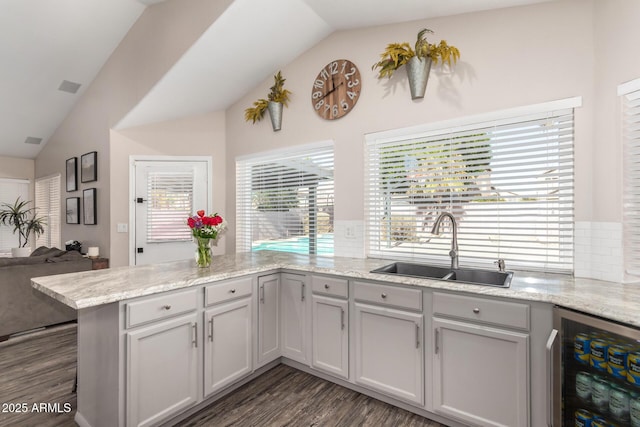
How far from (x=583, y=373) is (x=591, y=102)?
161 cm

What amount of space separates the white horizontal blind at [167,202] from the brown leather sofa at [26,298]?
3.20ft

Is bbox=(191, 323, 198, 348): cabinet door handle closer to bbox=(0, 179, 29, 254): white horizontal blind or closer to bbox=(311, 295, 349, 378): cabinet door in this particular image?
bbox=(311, 295, 349, 378): cabinet door

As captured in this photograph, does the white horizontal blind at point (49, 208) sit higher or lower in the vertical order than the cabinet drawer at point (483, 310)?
higher

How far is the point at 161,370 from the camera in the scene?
6.20ft

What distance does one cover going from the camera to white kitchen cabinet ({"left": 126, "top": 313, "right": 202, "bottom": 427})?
1.76 meters

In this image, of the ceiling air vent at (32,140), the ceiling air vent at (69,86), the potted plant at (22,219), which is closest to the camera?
the ceiling air vent at (69,86)

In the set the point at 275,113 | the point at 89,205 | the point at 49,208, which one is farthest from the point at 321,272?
the point at 49,208

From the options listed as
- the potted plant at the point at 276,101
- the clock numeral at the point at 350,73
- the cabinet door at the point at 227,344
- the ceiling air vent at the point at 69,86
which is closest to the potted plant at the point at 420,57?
the clock numeral at the point at 350,73

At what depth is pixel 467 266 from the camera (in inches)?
97.7

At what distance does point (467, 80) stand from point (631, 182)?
1.22 m

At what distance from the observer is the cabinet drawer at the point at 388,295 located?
6.74 feet

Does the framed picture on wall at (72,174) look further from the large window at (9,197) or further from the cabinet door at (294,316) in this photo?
the cabinet door at (294,316)

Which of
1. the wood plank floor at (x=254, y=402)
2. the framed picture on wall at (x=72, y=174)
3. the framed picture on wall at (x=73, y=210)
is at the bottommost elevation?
the wood plank floor at (x=254, y=402)

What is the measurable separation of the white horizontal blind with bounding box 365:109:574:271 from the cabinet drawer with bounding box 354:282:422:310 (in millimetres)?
693
